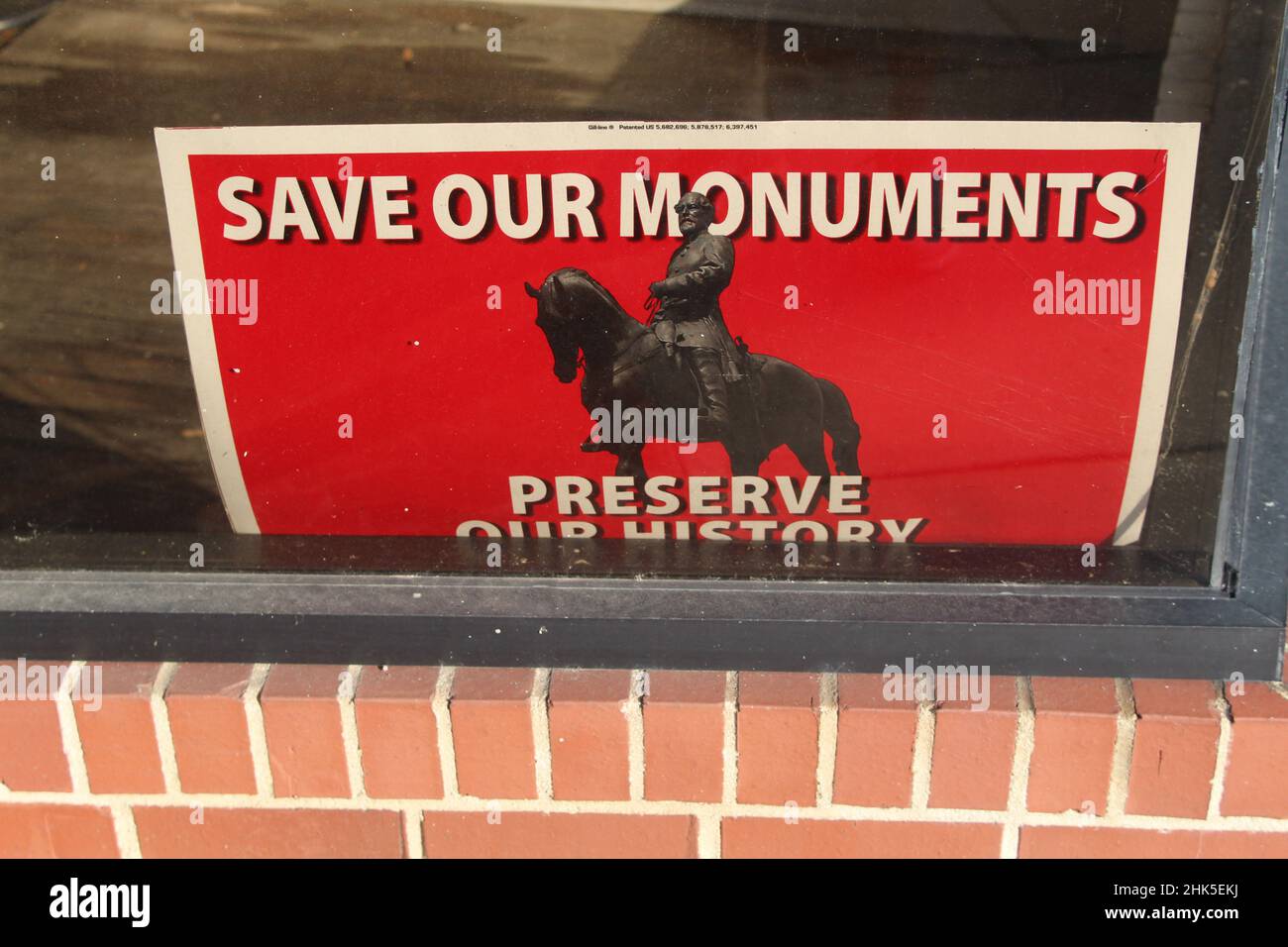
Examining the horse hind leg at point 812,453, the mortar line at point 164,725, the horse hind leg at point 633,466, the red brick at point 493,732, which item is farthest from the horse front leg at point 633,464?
the mortar line at point 164,725

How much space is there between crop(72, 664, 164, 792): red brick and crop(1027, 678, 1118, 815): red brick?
4.38 feet

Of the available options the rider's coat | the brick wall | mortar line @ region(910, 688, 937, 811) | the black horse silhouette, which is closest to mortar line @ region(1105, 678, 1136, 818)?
the brick wall

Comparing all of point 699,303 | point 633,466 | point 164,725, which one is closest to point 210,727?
point 164,725

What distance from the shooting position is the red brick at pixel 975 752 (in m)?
1.59

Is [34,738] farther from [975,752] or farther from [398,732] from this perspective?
[975,752]

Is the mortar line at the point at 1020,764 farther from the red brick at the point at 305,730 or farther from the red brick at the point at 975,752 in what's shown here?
the red brick at the point at 305,730

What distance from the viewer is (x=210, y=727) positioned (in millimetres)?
1678

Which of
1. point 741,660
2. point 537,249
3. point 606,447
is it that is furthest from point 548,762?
point 537,249

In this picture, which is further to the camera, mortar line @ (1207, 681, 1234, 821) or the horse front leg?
the horse front leg

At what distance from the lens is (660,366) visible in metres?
1.62

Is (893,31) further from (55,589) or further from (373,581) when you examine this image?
(55,589)

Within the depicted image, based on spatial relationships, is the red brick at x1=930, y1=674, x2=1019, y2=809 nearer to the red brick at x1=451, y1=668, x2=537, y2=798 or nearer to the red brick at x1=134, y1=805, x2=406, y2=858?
the red brick at x1=451, y1=668, x2=537, y2=798

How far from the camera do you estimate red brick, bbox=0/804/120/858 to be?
1764 mm

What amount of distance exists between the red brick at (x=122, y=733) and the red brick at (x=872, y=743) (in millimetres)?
1049
